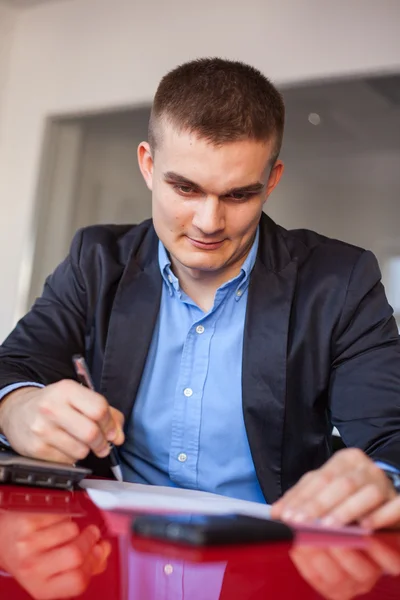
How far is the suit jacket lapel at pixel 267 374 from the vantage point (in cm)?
149

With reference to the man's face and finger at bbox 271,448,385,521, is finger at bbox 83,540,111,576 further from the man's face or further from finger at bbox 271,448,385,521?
the man's face

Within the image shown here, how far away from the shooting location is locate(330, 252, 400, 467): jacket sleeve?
1.36 metres

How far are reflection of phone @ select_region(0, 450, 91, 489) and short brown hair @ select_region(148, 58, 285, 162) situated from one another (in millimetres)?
702

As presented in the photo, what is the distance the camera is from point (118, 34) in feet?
12.3

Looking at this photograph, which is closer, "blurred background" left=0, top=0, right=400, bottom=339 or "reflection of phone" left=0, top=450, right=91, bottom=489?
"reflection of phone" left=0, top=450, right=91, bottom=489

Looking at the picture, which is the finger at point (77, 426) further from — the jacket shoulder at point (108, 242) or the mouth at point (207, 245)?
the jacket shoulder at point (108, 242)

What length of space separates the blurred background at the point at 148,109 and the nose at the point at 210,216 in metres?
1.67

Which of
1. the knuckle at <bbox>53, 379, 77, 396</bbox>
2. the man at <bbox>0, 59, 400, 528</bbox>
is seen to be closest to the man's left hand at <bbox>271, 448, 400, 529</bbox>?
the knuckle at <bbox>53, 379, 77, 396</bbox>

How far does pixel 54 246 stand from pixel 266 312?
2.51 m

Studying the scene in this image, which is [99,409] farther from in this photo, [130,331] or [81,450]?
[130,331]

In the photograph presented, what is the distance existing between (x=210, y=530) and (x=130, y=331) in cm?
101

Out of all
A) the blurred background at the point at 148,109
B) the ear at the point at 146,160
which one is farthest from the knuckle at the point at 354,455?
the blurred background at the point at 148,109

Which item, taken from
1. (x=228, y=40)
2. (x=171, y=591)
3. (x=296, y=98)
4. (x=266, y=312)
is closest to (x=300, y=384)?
(x=266, y=312)

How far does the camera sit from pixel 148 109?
142 inches
